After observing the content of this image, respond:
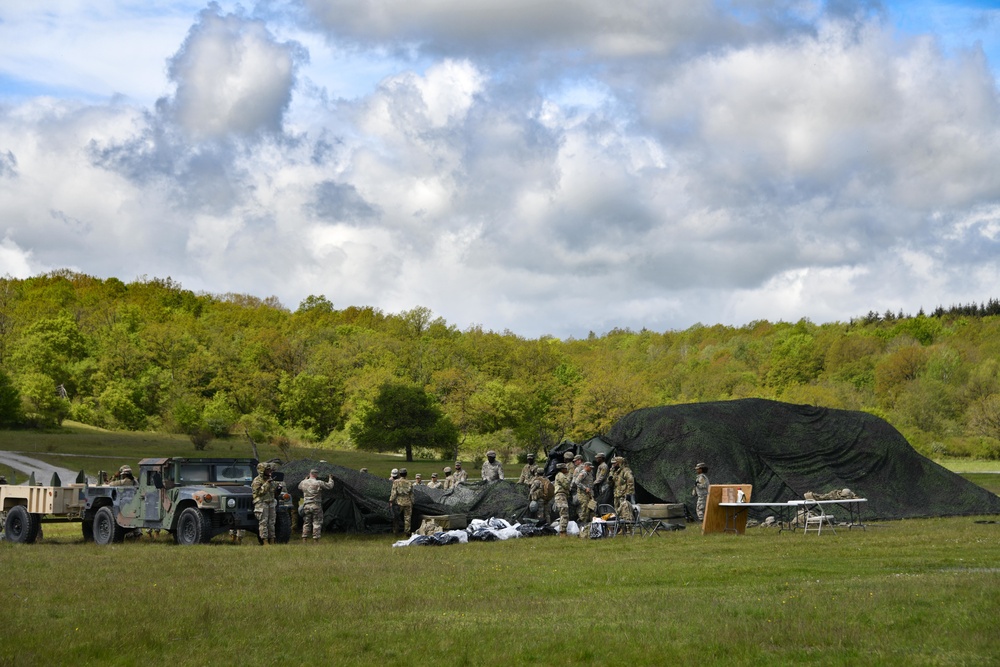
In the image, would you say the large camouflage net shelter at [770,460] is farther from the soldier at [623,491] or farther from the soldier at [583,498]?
the soldier at [623,491]

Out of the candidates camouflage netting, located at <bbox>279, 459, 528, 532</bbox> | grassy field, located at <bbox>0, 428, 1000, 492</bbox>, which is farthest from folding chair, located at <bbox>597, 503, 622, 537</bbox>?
grassy field, located at <bbox>0, 428, 1000, 492</bbox>

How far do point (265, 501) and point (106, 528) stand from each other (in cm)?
418

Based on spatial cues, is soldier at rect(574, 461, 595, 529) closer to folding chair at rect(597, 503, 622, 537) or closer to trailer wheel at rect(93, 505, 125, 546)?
folding chair at rect(597, 503, 622, 537)

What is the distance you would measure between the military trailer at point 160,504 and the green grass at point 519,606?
2.39 m

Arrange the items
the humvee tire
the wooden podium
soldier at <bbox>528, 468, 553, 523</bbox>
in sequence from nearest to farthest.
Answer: the humvee tire, the wooden podium, soldier at <bbox>528, 468, 553, 523</bbox>

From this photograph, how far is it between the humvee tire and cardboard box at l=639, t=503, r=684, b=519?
8215 mm

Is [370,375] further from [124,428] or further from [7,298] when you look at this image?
[7,298]

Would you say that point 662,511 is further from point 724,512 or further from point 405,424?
point 405,424

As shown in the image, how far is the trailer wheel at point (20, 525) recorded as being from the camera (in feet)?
78.0

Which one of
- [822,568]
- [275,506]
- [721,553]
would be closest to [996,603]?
[822,568]

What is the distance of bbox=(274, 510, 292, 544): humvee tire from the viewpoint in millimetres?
22484

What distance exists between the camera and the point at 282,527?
22484 millimetres

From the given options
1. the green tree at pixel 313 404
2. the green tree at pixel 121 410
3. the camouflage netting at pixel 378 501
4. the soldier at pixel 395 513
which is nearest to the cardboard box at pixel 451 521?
the camouflage netting at pixel 378 501

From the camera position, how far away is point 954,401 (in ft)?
280
